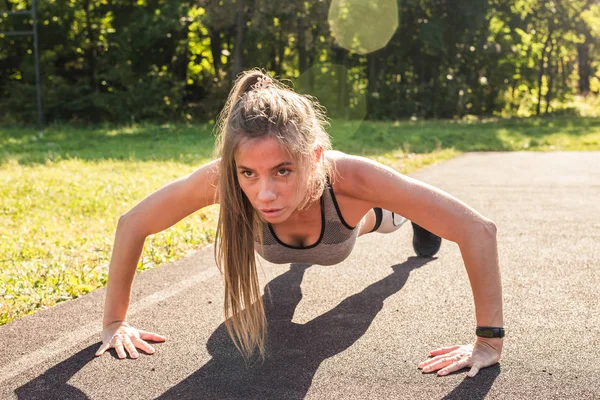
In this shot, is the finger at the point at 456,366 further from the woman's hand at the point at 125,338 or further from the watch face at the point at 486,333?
the woman's hand at the point at 125,338

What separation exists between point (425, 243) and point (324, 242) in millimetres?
1828

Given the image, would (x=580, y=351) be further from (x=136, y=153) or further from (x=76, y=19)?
(x=76, y=19)

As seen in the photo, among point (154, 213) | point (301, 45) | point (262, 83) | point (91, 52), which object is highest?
point (301, 45)

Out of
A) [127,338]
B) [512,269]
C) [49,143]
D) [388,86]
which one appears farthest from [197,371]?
[388,86]

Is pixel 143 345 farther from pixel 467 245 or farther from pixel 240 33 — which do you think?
pixel 240 33

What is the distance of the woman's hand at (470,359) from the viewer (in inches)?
118

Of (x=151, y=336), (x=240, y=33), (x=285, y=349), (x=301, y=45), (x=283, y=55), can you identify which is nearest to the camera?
(x=285, y=349)

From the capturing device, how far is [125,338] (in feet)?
10.9

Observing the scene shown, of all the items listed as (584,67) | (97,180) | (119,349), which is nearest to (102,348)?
(119,349)

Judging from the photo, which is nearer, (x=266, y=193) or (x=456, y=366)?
(x=266, y=193)

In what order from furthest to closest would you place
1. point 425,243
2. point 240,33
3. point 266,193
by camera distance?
point 240,33 → point 425,243 → point 266,193

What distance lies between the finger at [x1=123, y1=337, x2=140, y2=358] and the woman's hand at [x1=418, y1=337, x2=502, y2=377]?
4.51 ft

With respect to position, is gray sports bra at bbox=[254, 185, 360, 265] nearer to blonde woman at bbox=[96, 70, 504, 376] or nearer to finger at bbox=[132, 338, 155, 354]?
blonde woman at bbox=[96, 70, 504, 376]

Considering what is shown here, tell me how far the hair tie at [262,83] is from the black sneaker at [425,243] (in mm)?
2192
